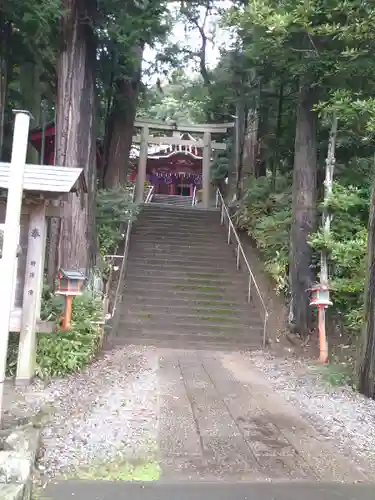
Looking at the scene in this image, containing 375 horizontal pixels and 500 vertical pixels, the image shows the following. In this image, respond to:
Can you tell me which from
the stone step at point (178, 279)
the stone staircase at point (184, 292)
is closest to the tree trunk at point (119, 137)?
the stone staircase at point (184, 292)

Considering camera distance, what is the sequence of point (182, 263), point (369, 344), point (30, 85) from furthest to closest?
point (182, 263), point (30, 85), point (369, 344)

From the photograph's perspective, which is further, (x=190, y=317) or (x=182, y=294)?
(x=182, y=294)

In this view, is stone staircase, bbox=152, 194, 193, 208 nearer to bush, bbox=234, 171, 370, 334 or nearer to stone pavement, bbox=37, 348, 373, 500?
bush, bbox=234, 171, 370, 334

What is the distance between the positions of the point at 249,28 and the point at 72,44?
3318mm

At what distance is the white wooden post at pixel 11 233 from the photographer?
3377 millimetres

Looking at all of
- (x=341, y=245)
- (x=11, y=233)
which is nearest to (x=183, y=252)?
(x=341, y=245)

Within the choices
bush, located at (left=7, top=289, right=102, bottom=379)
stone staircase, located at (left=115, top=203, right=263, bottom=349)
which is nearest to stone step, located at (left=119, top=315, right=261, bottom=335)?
stone staircase, located at (left=115, top=203, right=263, bottom=349)

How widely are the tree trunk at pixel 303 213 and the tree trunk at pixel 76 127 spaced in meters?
4.12

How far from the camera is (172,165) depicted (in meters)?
25.2

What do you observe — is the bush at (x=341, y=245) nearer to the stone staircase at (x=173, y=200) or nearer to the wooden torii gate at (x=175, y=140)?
the wooden torii gate at (x=175, y=140)

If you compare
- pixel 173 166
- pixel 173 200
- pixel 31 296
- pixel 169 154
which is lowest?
pixel 31 296

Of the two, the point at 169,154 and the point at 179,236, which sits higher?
the point at 169,154

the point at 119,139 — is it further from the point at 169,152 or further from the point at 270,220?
the point at 169,152

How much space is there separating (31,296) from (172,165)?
20156 millimetres
